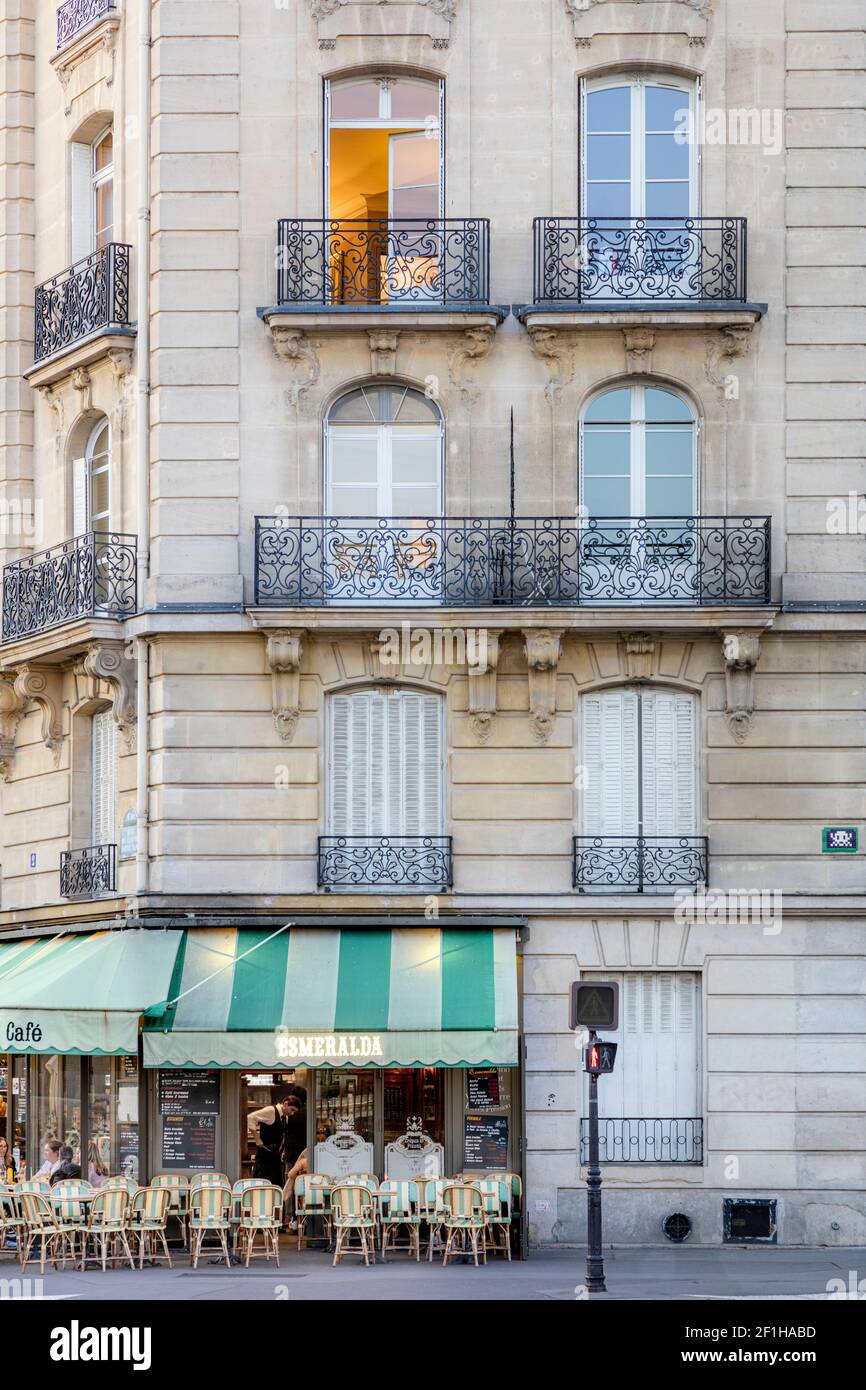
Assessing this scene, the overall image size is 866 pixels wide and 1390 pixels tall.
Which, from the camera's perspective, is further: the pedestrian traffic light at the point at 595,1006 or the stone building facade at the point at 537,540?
the stone building facade at the point at 537,540

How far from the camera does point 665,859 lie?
2542 centimetres

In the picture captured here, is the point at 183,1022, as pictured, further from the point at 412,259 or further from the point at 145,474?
the point at 412,259

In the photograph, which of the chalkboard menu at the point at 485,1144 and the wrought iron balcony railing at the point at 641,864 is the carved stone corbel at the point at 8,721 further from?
the chalkboard menu at the point at 485,1144

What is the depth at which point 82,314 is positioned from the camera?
2773 cm

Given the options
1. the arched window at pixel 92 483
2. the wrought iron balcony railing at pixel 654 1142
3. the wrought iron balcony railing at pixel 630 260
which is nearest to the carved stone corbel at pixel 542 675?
the wrought iron balcony railing at pixel 630 260

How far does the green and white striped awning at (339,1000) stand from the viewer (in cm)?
2416

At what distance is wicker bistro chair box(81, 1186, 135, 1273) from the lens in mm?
23312

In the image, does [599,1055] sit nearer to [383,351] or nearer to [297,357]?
[383,351]

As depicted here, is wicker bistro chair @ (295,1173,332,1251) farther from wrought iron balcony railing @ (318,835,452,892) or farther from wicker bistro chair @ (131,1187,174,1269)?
wrought iron balcony railing @ (318,835,452,892)

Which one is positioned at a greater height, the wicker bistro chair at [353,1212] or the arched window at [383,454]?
the arched window at [383,454]

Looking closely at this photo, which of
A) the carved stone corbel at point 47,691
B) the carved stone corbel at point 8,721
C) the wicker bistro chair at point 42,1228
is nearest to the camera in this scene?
the wicker bistro chair at point 42,1228

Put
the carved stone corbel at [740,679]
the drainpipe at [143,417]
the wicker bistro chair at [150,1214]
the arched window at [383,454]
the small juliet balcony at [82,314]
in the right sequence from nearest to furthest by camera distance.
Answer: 1. the wicker bistro chair at [150,1214]
2. the carved stone corbel at [740,679]
3. the drainpipe at [143,417]
4. the arched window at [383,454]
5. the small juliet balcony at [82,314]

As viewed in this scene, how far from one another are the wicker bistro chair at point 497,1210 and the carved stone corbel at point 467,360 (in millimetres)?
8945

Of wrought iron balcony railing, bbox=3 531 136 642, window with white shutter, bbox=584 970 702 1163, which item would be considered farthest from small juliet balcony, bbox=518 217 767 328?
window with white shutter, bbox=584 970 702 1163
